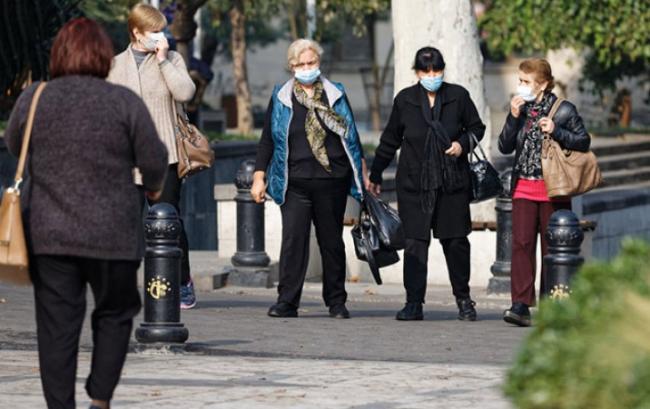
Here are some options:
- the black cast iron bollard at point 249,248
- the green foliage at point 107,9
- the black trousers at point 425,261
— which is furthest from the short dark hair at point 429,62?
the green foliage at point 107,9

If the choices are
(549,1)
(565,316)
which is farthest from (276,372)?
(549,1)

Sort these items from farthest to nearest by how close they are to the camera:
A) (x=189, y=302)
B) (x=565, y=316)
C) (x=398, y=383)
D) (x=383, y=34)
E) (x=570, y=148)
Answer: (x=383, y=34) < (x=189, y=302) < (x=570, y=148) < (x=398, y=383) < (x=565, y=316)

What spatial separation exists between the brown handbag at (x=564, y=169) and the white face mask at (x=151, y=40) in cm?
240

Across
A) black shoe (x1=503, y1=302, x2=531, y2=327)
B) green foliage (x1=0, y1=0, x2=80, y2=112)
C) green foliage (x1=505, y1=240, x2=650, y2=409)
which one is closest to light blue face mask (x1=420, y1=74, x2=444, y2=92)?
black shoe (x1=503, y1=302, x2=531, y2=327)

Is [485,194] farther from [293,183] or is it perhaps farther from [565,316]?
[565,316]

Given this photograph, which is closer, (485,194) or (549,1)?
(485,194)

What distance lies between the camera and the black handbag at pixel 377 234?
38.9 feet

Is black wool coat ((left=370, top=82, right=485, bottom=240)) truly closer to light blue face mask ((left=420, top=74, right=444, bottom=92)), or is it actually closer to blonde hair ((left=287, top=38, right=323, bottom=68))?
light blue face mask ((left=420, top=74, right=444, bottom=92))

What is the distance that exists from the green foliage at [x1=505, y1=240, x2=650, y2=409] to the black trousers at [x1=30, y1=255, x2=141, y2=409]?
2.11m

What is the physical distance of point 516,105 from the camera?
1156 centimetres

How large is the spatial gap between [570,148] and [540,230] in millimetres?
583

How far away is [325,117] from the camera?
38.1 ft

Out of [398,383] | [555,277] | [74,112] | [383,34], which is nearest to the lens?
[74,112]

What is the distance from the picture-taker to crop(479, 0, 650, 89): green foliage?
26.0 metres
